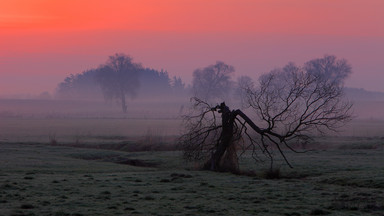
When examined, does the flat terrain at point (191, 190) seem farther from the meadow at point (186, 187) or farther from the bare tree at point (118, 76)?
the bare tree at point (118, 76)

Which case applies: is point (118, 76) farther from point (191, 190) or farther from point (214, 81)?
point (191, 190)

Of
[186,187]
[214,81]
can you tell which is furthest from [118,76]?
[186,187]

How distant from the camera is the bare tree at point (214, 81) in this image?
167125 mm

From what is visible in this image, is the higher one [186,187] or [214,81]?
[214,81]

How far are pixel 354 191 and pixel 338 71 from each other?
436ft

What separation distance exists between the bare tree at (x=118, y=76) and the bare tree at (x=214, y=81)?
66.5 feet

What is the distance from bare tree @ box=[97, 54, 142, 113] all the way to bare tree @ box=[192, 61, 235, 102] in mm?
20255

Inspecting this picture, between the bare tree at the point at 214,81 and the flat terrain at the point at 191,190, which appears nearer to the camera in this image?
the flat terrain at the point at 191,190

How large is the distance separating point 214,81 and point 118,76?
30540 millimetres

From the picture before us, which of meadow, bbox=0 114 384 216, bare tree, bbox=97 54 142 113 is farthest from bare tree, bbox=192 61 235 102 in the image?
meadow, bbox=0 114 384 216

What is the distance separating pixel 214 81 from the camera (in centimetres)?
16938

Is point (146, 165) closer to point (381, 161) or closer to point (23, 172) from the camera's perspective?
point (23, 172)

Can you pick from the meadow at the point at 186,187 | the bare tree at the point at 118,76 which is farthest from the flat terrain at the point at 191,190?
the bare tree at the point at 118,76

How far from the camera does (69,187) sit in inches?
907
